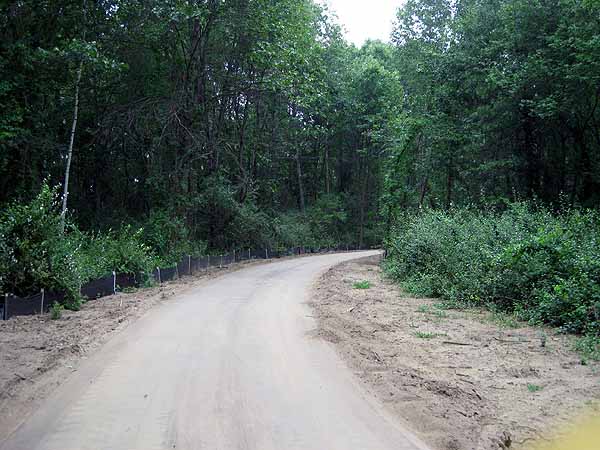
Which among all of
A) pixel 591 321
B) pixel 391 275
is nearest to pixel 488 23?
pixel 391 275

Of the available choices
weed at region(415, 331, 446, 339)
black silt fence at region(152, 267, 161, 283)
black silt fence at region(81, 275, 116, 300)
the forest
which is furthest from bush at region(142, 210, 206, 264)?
weed at region(415, 331, 446, 339)

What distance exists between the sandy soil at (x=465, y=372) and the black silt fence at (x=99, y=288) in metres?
6.13

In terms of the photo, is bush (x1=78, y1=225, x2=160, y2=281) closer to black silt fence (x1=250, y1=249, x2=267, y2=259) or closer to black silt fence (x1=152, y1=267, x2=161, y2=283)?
black silt fence (x1=152, y1=267, x2=161, y2=283)

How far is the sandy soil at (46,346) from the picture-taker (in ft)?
19.3

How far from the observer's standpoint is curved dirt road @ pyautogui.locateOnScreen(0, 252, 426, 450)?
4.76 m

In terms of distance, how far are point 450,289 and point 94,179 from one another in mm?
20879

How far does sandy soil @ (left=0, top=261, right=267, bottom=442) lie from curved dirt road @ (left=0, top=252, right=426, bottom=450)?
A: 0.27 m

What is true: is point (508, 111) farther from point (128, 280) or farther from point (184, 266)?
point (128, 280)

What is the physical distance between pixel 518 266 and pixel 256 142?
860 inches

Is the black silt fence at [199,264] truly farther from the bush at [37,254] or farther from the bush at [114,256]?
the bush at [37,254]

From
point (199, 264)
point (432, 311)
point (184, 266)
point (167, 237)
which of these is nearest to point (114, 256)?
point (184, 266)

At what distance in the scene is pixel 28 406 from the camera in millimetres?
5691

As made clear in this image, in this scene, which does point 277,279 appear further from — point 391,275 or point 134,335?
point 134,335

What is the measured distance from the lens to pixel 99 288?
13.3 m
